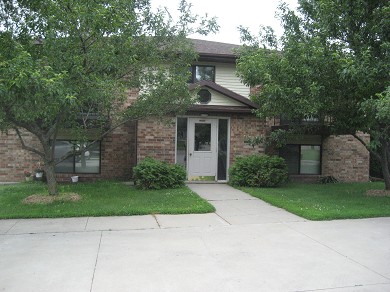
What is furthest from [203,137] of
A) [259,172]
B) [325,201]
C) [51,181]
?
[51,181]

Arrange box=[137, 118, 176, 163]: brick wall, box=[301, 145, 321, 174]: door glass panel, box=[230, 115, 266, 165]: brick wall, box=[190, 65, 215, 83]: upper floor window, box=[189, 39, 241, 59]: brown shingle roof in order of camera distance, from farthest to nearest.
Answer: box=[301, 145, 321, 174]: door glass panel
box=[190, 65, 215, 83]: upper floor window
box=[189, 39, 241, 59]: brown shingle roof
box=[230, 115, 266, 165]: brick wall
box=[137, 118, 176, 163]: brick wall

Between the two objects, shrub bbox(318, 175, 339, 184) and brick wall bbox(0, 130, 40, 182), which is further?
shrub bbox(318, 175, 339, 184)

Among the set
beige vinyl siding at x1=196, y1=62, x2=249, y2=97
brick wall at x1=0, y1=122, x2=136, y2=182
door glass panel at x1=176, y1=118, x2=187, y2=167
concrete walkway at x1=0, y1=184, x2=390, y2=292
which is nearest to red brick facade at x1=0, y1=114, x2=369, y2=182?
brick wall at x1=0, y1=122, x2=136, y2=182

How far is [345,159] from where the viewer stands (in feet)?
49.6

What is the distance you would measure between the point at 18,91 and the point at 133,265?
342 cm

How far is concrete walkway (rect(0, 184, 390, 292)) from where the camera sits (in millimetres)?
4527

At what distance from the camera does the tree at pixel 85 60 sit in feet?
21.3

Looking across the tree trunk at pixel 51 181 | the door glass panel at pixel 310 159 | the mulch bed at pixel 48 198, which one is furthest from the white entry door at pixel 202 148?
the tree trunk at pixel 51 181

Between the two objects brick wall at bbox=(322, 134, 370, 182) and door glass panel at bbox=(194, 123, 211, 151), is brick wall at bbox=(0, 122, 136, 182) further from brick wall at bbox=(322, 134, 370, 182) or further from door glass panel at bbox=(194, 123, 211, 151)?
brick wall at bbox=(322, 134, 370, 182)

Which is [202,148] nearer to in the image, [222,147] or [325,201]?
[222,147]

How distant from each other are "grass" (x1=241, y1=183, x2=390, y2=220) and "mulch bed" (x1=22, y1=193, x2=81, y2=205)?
16.1ft

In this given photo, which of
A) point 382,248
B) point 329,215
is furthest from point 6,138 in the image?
point 382,248

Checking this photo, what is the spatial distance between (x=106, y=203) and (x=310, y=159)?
9056 millimetres

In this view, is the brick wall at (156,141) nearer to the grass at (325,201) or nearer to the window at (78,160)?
the window at (78,160)
